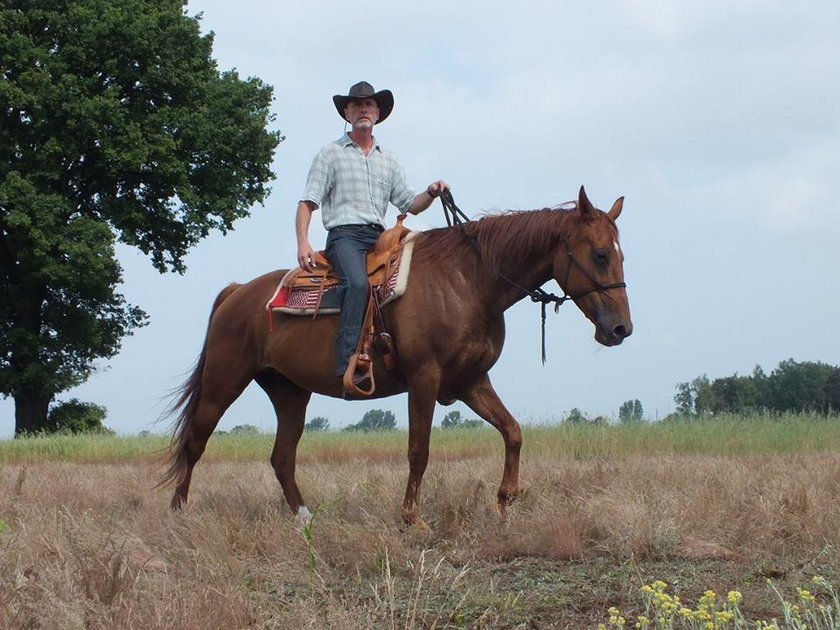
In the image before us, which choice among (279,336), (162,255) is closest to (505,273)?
(279,336)

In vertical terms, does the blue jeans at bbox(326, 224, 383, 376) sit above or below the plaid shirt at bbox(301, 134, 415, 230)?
below

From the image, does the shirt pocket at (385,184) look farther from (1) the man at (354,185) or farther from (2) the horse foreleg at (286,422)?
(2) the horse foreleg at (286,422)

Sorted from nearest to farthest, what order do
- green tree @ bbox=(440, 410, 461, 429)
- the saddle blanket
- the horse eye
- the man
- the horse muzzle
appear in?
the horse muzzle, the horse eye, the saddle blanket, the man, green tree @ bbox=(440, 410, 461, 429)

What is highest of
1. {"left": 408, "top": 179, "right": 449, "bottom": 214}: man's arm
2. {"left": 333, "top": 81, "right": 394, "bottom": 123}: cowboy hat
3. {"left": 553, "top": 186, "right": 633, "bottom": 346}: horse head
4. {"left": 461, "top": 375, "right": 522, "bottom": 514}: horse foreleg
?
{"left": 333, "top": 81, "right": 394, "bottom": 123}: cowboy hat

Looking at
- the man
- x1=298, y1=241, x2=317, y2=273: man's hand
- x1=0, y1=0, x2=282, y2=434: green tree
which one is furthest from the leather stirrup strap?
x1=0, y1=0, x2=282, y2=434: green tree

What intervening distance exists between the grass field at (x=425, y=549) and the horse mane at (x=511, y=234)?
1.74 m

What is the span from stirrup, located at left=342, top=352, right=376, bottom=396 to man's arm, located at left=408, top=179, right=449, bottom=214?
144cm

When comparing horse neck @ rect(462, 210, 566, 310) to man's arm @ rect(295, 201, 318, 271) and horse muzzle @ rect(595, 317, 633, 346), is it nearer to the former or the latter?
horse muzzle @ rect(595, 317, 633, 346)

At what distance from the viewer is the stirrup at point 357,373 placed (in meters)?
7.00

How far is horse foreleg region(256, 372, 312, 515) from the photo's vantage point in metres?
8.23

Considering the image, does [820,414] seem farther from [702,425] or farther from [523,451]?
[523,451]

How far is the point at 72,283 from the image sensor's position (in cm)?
2391

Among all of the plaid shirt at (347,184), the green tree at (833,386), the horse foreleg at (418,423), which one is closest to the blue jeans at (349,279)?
the plaid shirt at (347,184)

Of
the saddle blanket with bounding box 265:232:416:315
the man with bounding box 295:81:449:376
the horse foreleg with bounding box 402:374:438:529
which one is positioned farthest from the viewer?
the man with bounding box 295:81:449:376
